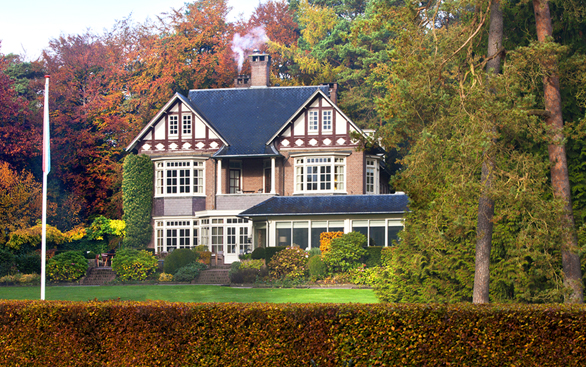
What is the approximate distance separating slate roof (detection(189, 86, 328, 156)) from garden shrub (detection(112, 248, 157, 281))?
7649 millimetres

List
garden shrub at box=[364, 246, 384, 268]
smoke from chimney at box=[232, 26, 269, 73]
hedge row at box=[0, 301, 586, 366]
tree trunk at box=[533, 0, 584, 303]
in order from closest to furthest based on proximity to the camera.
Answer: hedge row at box=[0, 301, 586, 366] < tree trunk at box=[533, 0, 584, 303] < garden shrub at box=[364, 246, 384, 268] < smoke from chimney at box=[232, 26, 269, 73]

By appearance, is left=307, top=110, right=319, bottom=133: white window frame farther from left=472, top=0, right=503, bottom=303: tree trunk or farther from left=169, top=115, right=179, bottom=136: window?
left=472, top=0, right=503, bottom=303: tree trunk

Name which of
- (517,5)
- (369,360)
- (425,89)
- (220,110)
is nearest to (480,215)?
(425,89)

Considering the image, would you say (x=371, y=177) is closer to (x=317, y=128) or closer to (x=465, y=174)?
(x=317, y=128)

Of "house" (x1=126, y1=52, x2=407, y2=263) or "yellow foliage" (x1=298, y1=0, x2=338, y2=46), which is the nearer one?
"house" (x1=126, y1=52, x2=407, y2=263)

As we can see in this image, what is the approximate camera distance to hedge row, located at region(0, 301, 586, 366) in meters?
9.41

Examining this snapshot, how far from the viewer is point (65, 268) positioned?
3002 centimetres

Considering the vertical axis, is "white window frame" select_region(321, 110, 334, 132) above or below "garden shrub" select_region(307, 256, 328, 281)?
above

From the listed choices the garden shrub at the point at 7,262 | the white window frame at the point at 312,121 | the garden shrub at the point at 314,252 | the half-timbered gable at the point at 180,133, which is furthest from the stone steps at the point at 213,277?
the white window frame at the point at 312,121

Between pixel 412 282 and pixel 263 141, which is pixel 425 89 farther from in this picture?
pixel 263 141

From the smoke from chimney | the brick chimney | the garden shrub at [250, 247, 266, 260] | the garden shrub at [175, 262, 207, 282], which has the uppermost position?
the smoke from chimney

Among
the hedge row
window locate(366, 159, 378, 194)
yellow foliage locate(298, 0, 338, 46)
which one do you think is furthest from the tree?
yellow foliage locate(298, 0, 338, 46)

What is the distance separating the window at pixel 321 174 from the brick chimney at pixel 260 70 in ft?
25.7

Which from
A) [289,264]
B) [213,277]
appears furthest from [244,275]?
[213,277]
